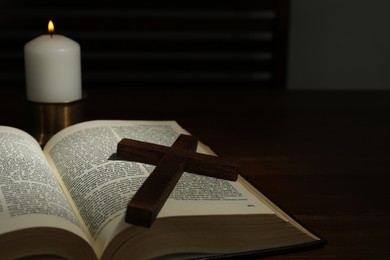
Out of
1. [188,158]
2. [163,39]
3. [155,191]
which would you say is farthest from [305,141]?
[163,39]

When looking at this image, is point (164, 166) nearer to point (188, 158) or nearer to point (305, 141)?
point (188, 158)

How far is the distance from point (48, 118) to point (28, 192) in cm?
24

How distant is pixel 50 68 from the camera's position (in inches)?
30.9

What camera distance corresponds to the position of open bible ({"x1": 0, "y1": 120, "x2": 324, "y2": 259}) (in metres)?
0.47

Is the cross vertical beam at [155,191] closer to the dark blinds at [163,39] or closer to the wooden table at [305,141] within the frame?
the wooden table at [305,141]

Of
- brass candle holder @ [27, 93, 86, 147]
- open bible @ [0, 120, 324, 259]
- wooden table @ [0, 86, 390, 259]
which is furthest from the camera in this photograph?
brass candle holder @ [27, 93, 86, 147]

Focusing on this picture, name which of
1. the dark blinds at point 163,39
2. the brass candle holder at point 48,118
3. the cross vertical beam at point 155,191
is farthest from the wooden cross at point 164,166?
the dark blinds at point 163,39

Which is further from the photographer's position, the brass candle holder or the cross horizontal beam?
the brass candle holder

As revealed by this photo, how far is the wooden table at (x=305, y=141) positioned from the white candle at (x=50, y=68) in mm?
102

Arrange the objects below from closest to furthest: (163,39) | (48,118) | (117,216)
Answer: (117,216), (48,118), (163,39)

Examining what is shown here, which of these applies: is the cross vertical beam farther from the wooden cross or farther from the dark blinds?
the dark blinds

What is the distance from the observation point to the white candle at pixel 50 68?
0.78 m

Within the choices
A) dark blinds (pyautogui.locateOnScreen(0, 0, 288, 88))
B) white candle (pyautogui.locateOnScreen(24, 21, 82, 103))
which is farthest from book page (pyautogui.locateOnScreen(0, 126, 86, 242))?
dark blinds (pyautogui.locateOnScreen(0, 0, 288, 88))

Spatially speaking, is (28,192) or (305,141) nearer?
(28,192)
